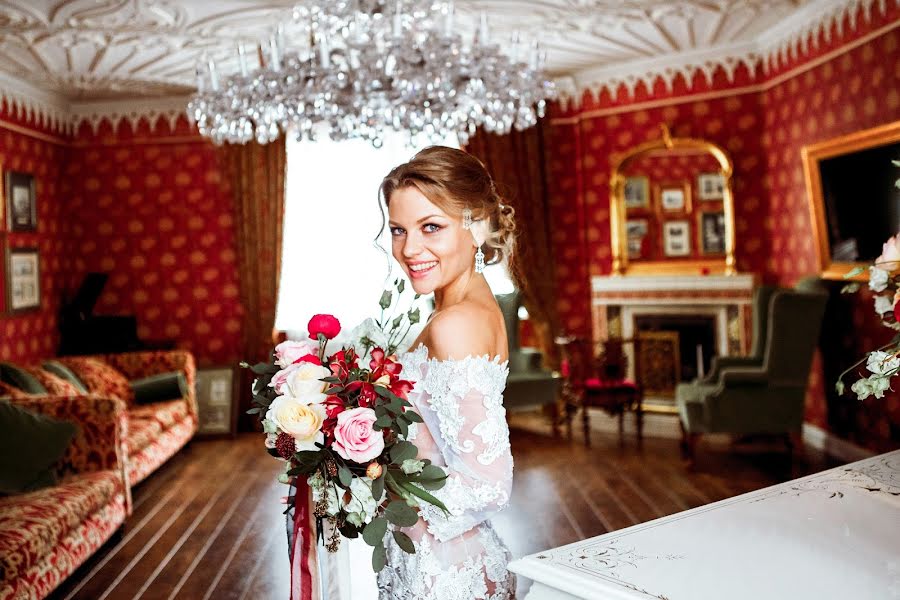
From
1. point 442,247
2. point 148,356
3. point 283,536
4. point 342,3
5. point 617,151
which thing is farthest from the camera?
point 617,151

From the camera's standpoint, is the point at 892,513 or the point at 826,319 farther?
the point at 826,319

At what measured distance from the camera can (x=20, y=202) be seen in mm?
6758

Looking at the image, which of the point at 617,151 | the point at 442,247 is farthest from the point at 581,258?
the point at 442,247

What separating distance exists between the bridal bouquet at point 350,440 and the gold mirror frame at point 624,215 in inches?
237

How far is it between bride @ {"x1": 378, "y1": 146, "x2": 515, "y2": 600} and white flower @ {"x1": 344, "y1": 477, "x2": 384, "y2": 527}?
19 cm

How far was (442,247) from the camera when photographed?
158 centimetres

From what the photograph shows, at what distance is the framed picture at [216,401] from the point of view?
281 inches

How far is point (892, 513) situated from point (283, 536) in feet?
11.7

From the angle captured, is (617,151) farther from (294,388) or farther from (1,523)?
(294,388)

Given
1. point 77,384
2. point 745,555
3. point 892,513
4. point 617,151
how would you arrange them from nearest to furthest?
1. point 745,555
2. point 892,513
3. point 77,384
4. point 617,151

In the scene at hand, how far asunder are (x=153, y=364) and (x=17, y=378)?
6.43 ft

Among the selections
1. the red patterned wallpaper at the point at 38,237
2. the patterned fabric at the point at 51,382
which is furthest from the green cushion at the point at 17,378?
the red patterned wallpaper at the point at 38,237

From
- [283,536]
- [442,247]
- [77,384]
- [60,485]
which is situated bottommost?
[283,536]

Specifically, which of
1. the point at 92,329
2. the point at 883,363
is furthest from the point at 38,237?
the point at 883,363
